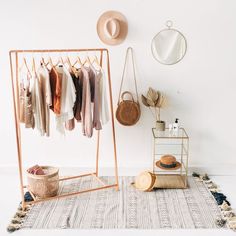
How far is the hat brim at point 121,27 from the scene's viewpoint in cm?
383

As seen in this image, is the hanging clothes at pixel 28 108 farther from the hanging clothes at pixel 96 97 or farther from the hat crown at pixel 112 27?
the hat crown at pixel 112 27

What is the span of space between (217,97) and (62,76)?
1768 mm

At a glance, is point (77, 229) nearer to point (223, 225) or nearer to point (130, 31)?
point (223, 225)

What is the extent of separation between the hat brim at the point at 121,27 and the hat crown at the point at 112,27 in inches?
2.1

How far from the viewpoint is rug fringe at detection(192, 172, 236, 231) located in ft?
10.1

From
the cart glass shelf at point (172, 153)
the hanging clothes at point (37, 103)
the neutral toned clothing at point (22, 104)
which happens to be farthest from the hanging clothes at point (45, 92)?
the cart glass shelf at point (172, 153)

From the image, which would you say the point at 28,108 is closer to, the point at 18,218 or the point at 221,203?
the point at 18,218

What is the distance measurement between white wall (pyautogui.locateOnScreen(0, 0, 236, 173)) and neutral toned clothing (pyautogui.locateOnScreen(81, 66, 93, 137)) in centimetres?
70

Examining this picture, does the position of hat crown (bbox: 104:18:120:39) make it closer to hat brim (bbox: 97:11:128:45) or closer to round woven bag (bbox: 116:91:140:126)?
hat brim (bbox: 97:11:128:45)

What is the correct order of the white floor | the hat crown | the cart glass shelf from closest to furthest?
1. the white floor
2. the hat crown
3. the cart glass shelf

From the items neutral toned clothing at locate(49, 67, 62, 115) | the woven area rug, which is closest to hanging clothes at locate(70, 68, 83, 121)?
neutral toned clothing at locate(49, 67, 62, 115)

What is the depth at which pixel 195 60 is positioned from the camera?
395cm

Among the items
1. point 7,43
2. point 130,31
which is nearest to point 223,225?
point 130,31

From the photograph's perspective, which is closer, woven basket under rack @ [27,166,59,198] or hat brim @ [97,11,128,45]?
woven basket under rack @ [27,166,59,198]
